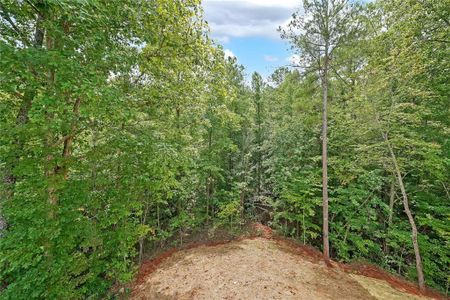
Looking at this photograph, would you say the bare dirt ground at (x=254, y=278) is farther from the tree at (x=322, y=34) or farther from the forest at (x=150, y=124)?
the tree at (x=322, y=34)

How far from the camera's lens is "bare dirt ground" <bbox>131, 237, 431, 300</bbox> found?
16.5 ft

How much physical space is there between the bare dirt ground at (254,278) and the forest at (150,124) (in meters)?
1.13

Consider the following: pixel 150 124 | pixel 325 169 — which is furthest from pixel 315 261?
pixel 150 124

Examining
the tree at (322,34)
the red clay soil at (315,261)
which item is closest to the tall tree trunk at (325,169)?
the tree at (322,34)

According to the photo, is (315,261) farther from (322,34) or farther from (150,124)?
(322,34)

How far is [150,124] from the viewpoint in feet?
22.4

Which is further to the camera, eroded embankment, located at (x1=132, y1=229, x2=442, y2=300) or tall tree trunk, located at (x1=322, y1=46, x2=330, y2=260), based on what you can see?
tall tree trunk, located at (x1=322, y1=46, x2=330, y2=260)

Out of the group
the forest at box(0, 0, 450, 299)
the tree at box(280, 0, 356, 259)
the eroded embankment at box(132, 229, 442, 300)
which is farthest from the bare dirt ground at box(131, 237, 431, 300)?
the tree at box(280, 0, 356, 259)

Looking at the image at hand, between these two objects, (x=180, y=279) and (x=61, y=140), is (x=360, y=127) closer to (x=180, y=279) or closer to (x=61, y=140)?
(x=180, y=279)

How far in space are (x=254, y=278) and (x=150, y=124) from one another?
4897 millimetres

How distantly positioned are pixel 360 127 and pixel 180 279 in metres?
7.11

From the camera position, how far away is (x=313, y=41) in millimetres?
7254

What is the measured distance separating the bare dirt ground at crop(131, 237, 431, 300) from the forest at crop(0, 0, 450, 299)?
1128 millimetres

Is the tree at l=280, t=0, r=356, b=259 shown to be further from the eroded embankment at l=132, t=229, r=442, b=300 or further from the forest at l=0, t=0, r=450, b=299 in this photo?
the eroded embankment at l=132, t=229, r=442, b=300
